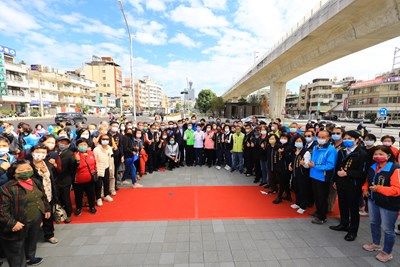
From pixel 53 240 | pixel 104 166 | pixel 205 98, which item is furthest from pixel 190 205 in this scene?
pixel 205 98

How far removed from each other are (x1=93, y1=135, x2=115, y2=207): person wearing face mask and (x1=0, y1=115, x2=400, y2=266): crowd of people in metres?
0.02

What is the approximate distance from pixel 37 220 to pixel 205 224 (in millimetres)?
2575

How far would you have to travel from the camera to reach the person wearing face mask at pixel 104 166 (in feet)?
14.2

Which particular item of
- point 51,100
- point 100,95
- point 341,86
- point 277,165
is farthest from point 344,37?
point 100,95

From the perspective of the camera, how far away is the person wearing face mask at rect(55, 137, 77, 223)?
3.66 metres

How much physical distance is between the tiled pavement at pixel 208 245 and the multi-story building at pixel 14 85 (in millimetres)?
39572

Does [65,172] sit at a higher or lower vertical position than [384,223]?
higher

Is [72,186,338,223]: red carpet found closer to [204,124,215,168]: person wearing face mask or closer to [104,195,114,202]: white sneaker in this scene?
[104,195,114,202]: white sneaker

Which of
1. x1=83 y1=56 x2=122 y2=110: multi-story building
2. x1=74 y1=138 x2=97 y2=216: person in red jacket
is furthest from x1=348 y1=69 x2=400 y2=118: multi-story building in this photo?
x1=83 y1=56 x2=122 y2=110: multi-story building

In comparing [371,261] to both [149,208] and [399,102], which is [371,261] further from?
[399,102]

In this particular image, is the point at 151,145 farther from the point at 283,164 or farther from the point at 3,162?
the point at 283,164

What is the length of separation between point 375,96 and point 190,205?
164 feet

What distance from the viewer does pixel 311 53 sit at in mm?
14172

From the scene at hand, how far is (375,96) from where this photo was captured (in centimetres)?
3944
